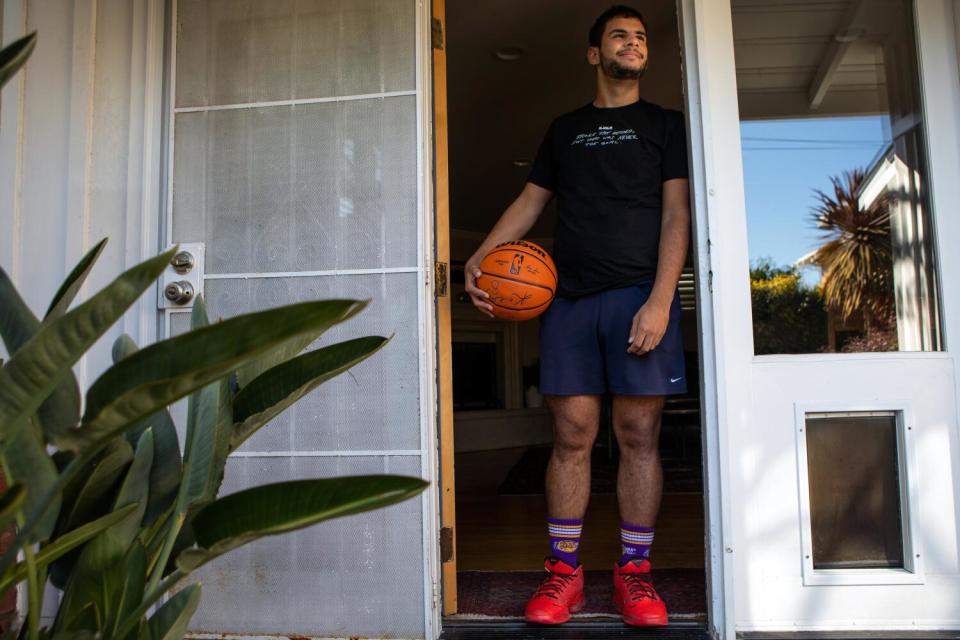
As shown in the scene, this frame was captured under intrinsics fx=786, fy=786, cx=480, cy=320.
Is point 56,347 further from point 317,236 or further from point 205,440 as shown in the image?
point 317,236

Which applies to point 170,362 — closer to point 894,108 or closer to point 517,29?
point 894,108

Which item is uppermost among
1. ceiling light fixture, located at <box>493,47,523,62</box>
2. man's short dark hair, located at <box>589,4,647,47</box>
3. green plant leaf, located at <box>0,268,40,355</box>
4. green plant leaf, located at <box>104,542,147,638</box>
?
ceiling light fixture, located at <box>493,47,523,62</box>

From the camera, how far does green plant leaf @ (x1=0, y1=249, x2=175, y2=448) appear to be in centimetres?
95

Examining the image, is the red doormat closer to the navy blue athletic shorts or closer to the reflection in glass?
the navy blue athletic shorts

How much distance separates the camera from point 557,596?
7.76 ft

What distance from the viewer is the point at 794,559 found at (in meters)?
2.26

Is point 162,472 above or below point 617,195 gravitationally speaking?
below

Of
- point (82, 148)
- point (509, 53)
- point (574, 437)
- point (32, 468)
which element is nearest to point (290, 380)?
point (32, 468)

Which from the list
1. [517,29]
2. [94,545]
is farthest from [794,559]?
[517,29]

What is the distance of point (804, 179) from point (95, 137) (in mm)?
2260

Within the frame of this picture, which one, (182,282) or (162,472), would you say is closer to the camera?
(162,472)

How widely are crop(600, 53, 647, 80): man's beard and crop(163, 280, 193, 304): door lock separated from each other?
5.00 ft

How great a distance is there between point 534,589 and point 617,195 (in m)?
1.38

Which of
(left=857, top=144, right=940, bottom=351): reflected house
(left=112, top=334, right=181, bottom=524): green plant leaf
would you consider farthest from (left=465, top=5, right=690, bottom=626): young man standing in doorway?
(left=112, top=334, right=181, bottom=524): green plant leaf
